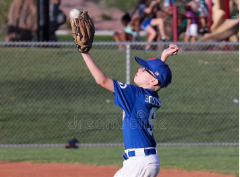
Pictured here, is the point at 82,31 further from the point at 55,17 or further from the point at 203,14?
the point at 55,17

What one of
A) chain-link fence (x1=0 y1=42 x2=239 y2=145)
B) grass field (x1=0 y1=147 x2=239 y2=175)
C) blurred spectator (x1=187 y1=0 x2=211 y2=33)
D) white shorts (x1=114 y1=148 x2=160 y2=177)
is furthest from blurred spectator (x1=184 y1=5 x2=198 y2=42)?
white shorts (x1=114 y1=148 x2=160 y2=177)

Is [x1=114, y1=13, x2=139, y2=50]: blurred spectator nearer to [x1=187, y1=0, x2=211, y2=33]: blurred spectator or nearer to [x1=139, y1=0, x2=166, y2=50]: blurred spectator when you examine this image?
[x1=139, y1=0, x2=166, y2=50]: blurred spectator

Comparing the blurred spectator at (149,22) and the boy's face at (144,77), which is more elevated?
the blurred spectator at (149,22)

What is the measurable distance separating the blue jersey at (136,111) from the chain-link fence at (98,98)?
4655 mm

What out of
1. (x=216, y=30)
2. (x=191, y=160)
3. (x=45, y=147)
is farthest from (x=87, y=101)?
(x=216, y=30)

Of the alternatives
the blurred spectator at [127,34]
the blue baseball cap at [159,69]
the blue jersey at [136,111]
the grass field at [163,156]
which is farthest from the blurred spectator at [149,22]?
the blue jersey at [136,111]

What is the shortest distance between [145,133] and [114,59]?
1138 centimetres

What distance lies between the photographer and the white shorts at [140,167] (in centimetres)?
338

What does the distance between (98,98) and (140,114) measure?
8.57 meters

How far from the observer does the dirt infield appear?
636 cm

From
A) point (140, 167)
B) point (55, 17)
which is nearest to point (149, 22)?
point (55, 17)

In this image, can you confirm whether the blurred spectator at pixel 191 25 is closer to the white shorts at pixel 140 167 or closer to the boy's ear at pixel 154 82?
the boy's ear at pixel 154 82

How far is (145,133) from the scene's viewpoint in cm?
352

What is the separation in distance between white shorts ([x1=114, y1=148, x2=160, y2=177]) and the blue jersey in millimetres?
114
